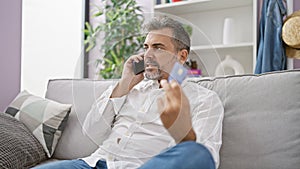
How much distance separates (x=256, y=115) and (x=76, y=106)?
729mm

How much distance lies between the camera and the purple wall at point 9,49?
254 centimetres

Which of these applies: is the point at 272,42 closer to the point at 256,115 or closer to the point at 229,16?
the point at 229,16

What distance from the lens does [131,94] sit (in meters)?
1.26

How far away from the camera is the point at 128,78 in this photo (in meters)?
1.27

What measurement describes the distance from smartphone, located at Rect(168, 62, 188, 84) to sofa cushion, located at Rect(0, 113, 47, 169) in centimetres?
87

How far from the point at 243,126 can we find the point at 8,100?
1748 millimetres

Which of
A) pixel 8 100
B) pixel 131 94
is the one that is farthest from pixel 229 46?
pixel 8 100

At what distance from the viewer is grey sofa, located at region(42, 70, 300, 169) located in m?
1.41

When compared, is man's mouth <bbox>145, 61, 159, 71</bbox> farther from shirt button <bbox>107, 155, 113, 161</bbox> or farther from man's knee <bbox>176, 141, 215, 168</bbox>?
shirt button <bbox>107, 155, 113, 161</bbox>

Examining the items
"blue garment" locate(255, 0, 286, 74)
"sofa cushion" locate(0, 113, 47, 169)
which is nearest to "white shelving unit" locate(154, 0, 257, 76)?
"blue garment" locate(255, 0, 286, 74)

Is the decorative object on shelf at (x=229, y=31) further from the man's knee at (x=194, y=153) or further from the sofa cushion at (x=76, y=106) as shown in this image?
the man's knee at (x=194, y=153)

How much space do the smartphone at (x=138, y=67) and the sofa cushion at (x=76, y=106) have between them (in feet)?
0.62

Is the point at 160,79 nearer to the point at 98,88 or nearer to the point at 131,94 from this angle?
the point at 131,94

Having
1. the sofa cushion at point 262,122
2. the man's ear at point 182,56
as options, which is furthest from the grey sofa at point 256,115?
the man's ear at point 182,56
